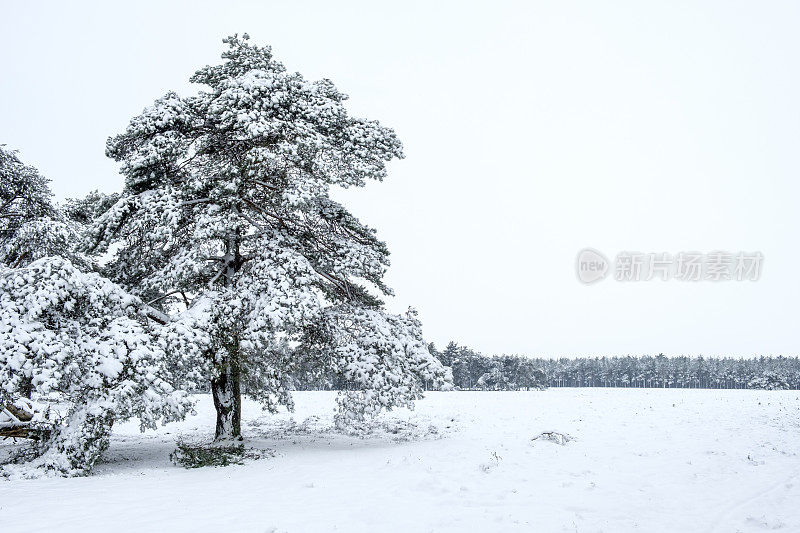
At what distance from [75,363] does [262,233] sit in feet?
18.3

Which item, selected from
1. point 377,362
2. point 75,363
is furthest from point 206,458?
point 377,362

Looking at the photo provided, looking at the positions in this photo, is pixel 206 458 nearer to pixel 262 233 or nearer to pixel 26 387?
pixel 26 387

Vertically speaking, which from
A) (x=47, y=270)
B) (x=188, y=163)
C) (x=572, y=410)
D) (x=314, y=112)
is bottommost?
(x=572, y=410)

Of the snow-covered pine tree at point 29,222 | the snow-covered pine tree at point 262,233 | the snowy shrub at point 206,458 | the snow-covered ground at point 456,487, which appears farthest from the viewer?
the snow-covered pine tree at point 29,222

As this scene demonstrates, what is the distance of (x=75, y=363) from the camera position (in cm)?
1007

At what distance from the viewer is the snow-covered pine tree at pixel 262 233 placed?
1243cm

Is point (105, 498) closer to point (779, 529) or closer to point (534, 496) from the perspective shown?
point (534, 496)

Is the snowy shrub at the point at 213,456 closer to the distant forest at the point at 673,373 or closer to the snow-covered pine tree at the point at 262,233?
the snow-covered pine tree at the point at 262,233

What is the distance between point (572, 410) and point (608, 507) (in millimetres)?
14639

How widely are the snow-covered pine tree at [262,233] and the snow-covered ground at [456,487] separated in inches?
92.7

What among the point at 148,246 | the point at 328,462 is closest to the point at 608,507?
the point at 328,462

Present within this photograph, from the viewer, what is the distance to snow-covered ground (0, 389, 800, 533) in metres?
6.77

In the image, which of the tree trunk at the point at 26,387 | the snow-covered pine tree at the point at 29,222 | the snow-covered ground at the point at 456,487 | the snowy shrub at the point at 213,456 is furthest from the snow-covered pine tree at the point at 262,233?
the snow-covered pine tree at the point at 29,222

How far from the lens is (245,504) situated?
25.4ft
